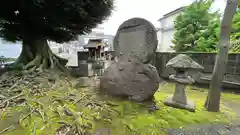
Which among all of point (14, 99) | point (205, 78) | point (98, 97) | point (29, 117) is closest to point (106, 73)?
point (98, 97)

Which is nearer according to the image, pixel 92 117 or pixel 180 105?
pixel 92 117

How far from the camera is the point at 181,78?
9.67 ft

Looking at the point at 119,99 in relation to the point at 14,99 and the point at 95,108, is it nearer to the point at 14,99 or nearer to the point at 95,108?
the point at 95,108

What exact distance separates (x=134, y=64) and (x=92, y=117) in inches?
63.0

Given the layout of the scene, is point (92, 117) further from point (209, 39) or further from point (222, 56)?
point (209, 39)

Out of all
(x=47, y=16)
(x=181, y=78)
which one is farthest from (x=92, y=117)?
(x=47, y=16)

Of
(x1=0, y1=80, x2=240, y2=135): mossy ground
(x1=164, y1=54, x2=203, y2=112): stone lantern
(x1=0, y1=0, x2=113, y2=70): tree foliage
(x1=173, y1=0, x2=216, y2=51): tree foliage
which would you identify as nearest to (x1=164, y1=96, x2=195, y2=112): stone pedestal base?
(x1=164, y1=54, x2=203, y2=112): stone lantern

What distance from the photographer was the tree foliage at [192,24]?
7668 millimetres

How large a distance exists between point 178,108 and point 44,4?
5.14 m

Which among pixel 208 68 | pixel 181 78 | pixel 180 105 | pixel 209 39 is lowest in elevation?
pixel 180 105

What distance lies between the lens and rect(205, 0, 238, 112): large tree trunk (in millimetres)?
2514

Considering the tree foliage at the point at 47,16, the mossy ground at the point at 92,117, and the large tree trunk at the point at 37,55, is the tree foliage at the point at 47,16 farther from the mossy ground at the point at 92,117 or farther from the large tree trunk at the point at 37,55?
the mossy ground at the point at 92,117

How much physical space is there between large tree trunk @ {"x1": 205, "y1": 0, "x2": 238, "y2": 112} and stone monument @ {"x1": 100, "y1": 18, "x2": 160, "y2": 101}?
1.20 meters

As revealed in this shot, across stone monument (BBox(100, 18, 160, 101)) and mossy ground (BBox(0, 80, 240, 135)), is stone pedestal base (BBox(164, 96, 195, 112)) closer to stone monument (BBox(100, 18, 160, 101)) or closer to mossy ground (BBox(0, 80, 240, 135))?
mossy ground (BBox(0, 80, 240, 135))
